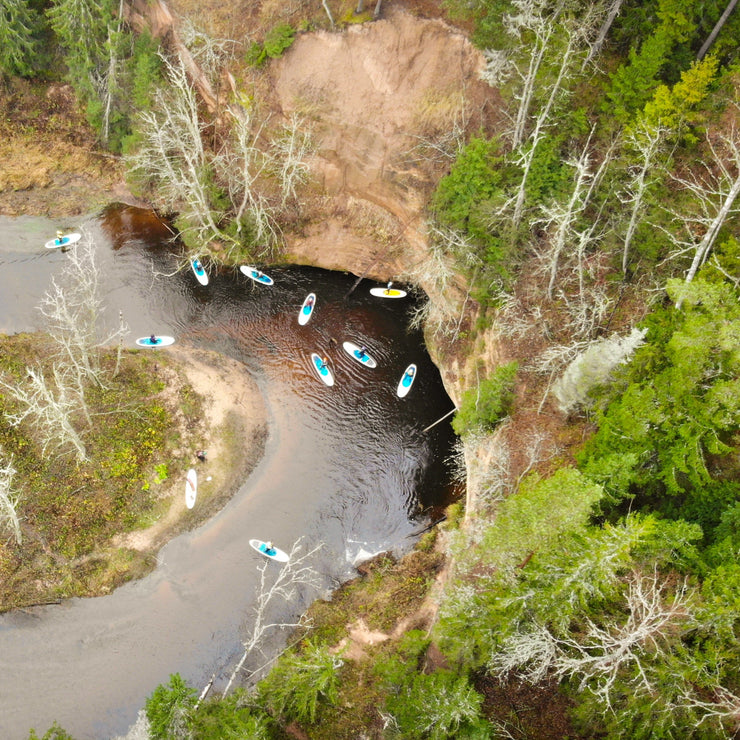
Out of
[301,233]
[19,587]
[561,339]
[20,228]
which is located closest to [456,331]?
[561,339]

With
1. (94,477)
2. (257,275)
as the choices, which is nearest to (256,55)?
(257,275)

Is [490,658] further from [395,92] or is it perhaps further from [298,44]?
[298,44]

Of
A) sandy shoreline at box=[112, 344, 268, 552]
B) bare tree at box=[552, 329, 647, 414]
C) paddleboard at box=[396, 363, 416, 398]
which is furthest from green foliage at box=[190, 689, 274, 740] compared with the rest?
paddleboard at box=[396, 363, 416, 398]

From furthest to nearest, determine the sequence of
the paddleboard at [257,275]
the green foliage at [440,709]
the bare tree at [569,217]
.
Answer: the paddleboard at [257,275] < the bare tree at [569,217] < the green foliage at [440,709]

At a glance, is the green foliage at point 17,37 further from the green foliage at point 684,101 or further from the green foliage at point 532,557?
the green foliage at point 532,557

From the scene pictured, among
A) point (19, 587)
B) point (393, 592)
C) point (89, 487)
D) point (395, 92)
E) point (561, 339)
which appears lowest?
point (19, 587)

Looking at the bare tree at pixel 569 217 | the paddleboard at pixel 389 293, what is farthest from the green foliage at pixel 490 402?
the paddleboard at pixel 389 293
